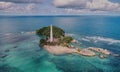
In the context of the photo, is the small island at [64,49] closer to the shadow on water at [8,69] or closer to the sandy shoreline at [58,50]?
the sandy shoreline at [58,50]

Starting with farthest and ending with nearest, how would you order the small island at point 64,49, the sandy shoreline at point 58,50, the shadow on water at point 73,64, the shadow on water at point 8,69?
the sandy shoreline at point 58,50 < the small island at point 64,49 < the shadow on water at point 73,64 < the shadow on water at point 8,69

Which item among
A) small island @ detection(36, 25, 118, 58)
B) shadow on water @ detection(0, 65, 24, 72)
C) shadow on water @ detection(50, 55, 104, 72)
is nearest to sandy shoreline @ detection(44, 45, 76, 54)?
small island @ detection(36, 25, 118, 58)

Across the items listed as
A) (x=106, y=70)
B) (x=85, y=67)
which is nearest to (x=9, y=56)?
(x=85, y=67)

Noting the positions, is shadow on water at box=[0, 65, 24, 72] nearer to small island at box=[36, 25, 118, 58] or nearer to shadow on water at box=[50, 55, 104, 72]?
shadow on water at box=[50, 55, 104, 72]

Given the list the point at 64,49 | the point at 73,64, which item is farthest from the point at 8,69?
the point at 64,49

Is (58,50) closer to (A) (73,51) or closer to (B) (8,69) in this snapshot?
(A) (73,51)

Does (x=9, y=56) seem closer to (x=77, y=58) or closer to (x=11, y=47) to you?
(x=11, y=47)

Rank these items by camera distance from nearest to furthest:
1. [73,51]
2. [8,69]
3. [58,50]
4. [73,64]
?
[8,69]
[73,64]
[73,51]
[58,50]

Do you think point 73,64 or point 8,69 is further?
→ point 73,64

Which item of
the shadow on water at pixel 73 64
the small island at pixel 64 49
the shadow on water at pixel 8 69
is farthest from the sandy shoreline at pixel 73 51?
the shadow on water at pixel 8 69

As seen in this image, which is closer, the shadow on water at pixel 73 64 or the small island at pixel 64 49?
the shadow on water at pixel 73 64

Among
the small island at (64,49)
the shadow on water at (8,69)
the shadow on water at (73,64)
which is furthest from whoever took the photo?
the small island at (64,49)
